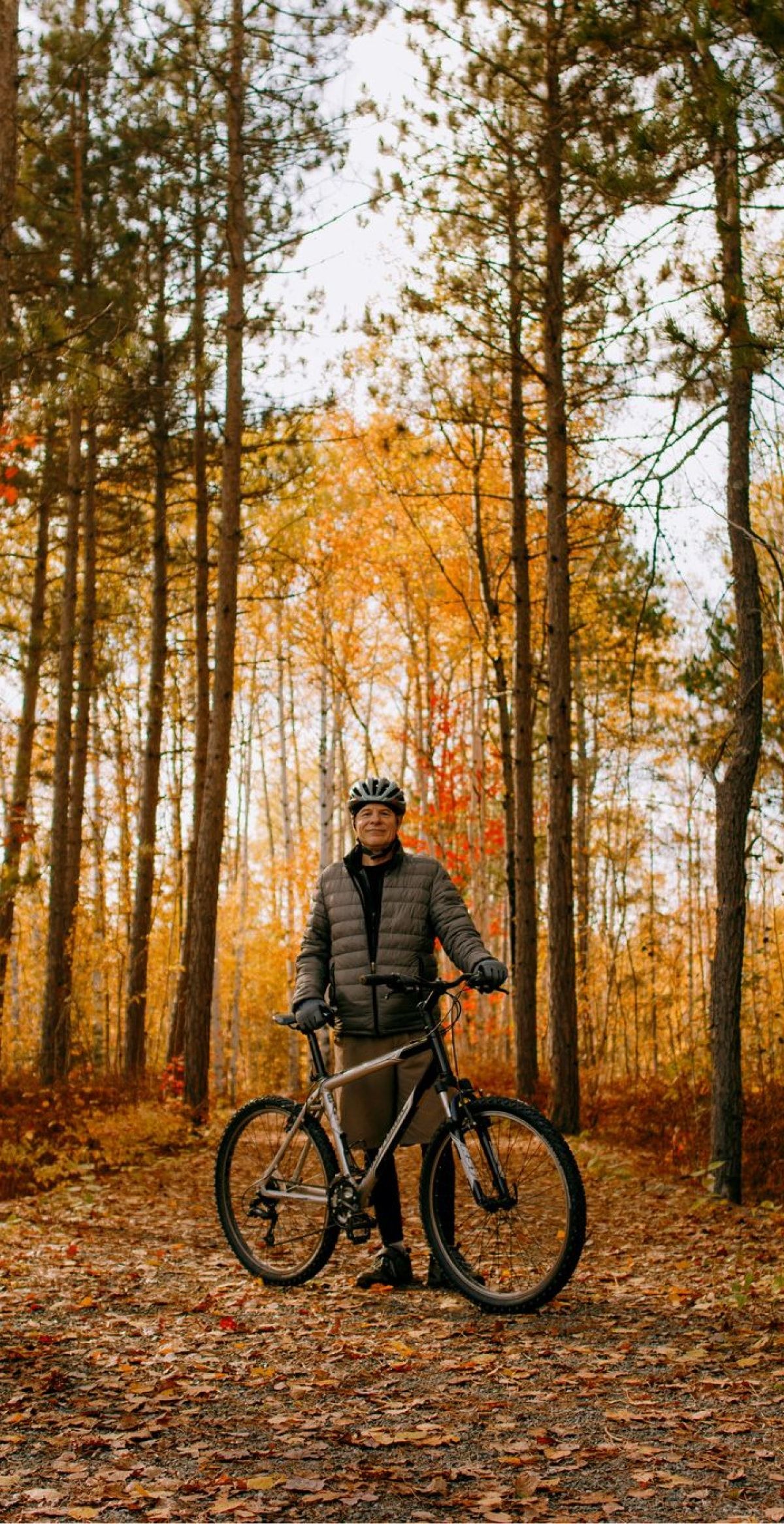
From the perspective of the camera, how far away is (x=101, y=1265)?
6.29 m

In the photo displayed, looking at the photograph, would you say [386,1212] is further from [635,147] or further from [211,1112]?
[211,1112]

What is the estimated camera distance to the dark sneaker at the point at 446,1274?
16.3ft

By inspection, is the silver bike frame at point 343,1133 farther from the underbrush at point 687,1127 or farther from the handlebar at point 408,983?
the underbrush at point 687,1127

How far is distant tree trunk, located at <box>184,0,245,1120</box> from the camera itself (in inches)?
474

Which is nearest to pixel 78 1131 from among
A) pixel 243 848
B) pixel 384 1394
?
pixel 384 1394

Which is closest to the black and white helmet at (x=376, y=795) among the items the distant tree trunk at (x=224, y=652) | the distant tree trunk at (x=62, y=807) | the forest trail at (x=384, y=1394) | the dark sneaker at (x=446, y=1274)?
the dark sneaker at (x=446, y=1274)

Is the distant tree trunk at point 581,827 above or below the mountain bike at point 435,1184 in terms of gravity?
above

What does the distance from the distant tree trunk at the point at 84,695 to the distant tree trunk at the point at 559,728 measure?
16.9 ft

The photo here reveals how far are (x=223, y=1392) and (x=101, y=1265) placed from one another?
94.8 inches

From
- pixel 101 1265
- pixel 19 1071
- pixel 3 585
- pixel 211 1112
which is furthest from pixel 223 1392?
pixel 3 585

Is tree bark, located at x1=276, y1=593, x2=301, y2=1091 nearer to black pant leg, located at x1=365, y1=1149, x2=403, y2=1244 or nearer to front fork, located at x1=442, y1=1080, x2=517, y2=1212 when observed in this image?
black pant leg, located at x1=365, y1=1149, x2=403, y2=1244

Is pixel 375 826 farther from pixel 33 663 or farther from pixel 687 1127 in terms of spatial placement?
pixel 33 663

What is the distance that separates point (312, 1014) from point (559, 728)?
676 centimetres

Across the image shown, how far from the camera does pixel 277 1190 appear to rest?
19.0 ft
